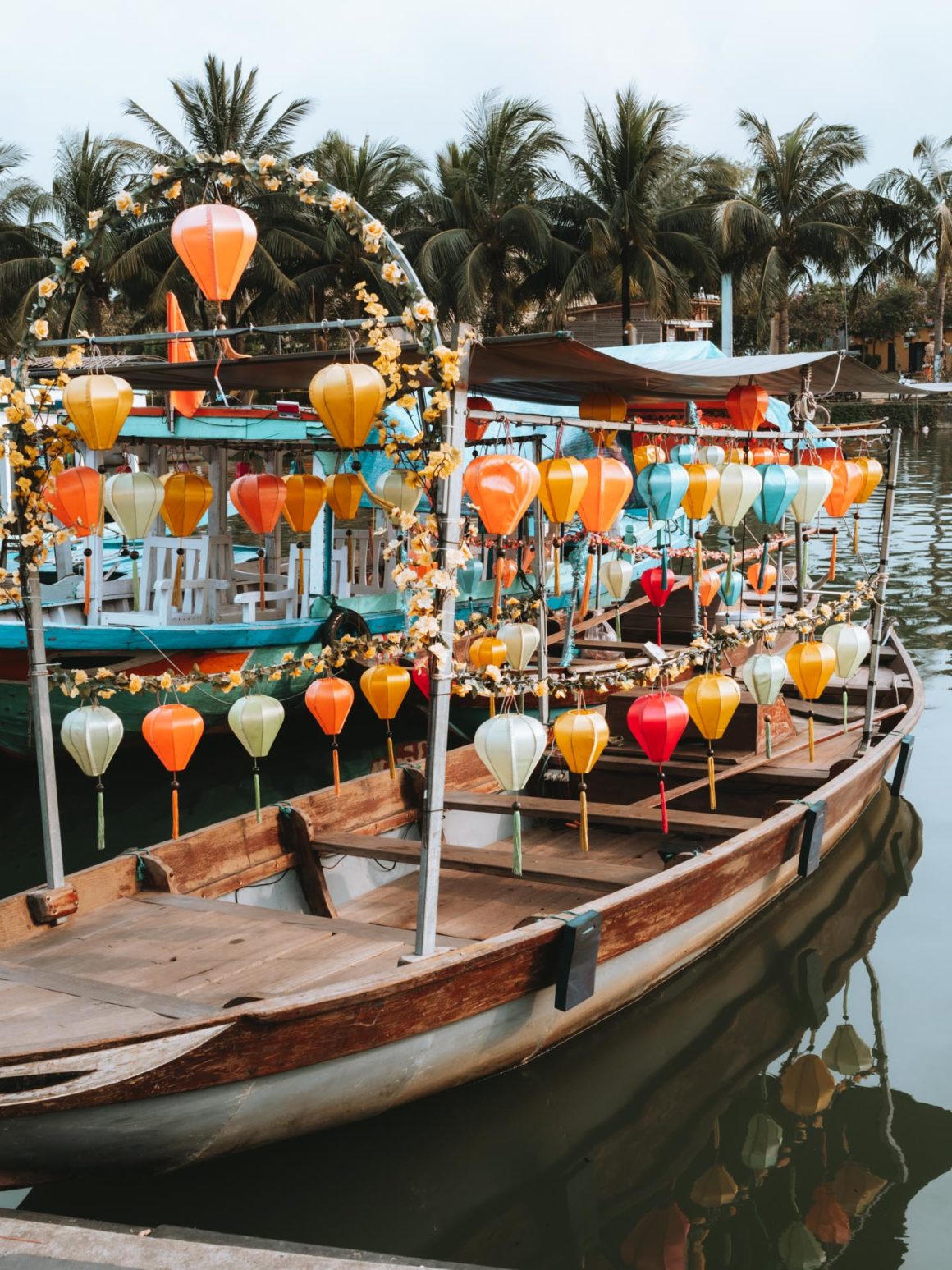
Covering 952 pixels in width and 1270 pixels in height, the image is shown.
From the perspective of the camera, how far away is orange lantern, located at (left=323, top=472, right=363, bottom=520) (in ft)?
20.5

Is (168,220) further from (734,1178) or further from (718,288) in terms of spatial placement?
(734,1178)

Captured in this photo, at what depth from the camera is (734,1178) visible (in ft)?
16.3

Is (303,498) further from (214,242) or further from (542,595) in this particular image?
(214,242)

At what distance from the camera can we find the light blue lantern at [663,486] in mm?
6914

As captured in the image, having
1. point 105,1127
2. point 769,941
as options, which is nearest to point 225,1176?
point 105,1127

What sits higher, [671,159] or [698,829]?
[671,159]

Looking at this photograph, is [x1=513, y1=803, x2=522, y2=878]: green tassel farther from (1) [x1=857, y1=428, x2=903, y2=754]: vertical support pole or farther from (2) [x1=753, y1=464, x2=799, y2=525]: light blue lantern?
(1) [x1=857, y1=428, x2=903, y2=754]: vertical support pole

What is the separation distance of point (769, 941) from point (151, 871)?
3.52m

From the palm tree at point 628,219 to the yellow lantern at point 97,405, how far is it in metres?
26.0

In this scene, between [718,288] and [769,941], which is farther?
[718,288]

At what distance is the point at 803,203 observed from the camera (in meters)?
35.2

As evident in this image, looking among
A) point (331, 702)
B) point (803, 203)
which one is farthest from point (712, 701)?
point (803, 203)

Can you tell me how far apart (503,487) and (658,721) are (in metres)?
1.57

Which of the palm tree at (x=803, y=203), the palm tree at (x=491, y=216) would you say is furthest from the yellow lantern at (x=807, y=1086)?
the palm tree at (x=803, y=203)
